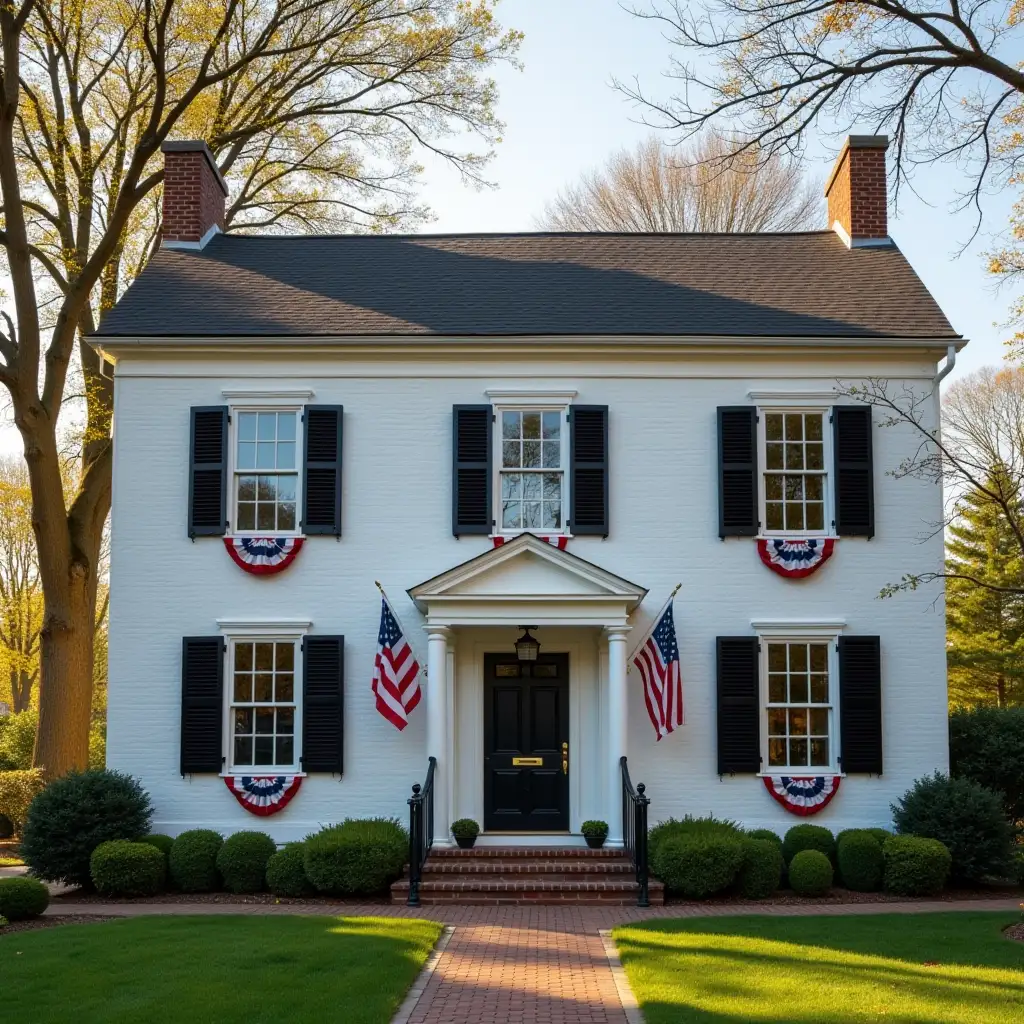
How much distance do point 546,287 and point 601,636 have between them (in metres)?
5.04

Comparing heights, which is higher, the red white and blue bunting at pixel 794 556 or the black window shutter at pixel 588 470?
the black window shutter at pixel 588 470

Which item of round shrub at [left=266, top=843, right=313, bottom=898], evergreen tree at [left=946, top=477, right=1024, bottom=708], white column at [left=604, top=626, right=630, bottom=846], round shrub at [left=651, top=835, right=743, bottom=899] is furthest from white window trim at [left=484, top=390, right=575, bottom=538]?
evergreen tree at [left=946, top=477, right=1024, bottom=708]

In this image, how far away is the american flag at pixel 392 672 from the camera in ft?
49.1

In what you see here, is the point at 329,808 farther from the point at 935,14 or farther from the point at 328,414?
the point at 935,14

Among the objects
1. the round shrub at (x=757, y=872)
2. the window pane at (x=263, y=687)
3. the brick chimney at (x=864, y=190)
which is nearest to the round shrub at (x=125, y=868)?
the window pane at (x=263, y=687)

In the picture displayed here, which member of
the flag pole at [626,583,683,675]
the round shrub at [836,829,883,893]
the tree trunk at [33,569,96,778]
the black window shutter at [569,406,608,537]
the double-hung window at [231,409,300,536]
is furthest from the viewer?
the tree trunk at [33,569,96,778]

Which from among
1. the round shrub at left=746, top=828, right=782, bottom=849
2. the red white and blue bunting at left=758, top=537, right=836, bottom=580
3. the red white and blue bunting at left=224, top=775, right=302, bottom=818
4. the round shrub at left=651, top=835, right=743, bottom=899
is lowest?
the round shrub at left=651, top=835, right=743, bottom=899

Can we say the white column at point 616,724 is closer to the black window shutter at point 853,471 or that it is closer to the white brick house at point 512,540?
the white brick house at point 512,540

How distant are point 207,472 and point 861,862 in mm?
9158

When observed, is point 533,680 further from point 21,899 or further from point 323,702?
point 21,899

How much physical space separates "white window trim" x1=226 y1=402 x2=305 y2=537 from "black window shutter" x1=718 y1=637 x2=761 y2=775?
18.3ft

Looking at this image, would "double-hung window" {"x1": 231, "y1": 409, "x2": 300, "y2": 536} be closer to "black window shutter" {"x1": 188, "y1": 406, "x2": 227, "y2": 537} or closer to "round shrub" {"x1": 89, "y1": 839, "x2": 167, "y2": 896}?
"black window shutter" {"x1": 188, "y1": 406, "x2": 227, "y2": 537}

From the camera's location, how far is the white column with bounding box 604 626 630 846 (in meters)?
14.9

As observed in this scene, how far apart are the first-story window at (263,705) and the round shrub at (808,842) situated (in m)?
6.02
